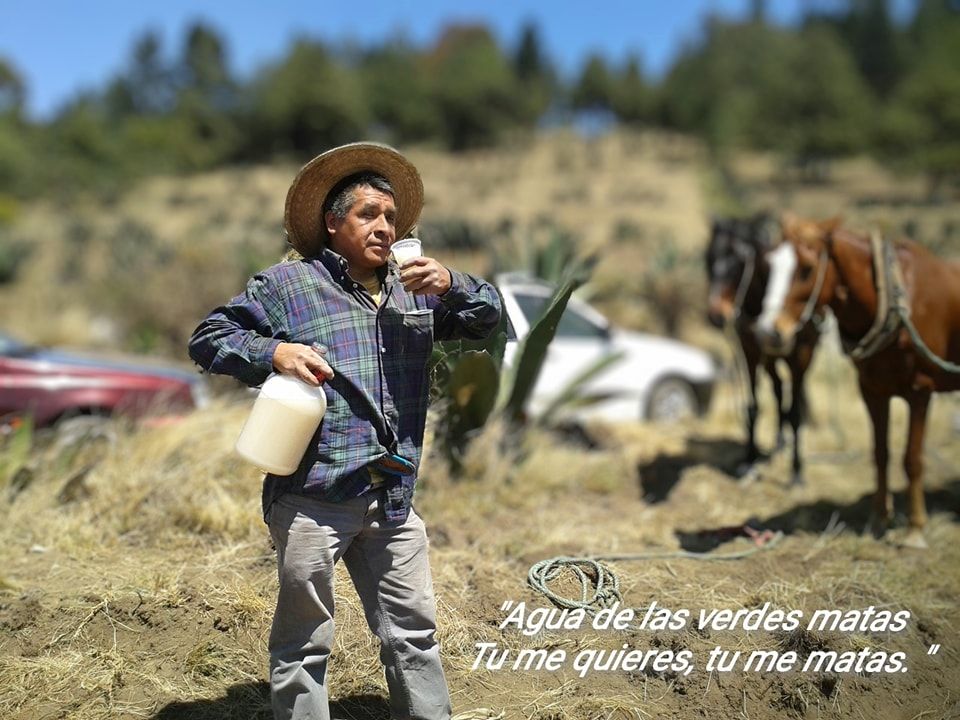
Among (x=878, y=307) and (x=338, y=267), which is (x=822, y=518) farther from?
(x=338, y=267)

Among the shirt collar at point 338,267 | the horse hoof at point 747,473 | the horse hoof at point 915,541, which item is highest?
the shirt collar at point 338,267

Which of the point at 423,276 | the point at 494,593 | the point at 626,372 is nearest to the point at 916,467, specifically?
the point at 494,593

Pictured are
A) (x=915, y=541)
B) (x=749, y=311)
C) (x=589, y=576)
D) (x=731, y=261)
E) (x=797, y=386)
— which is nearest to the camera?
(x=589, y=576)

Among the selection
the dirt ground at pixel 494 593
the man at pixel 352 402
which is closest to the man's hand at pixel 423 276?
the man at pixel 352 402

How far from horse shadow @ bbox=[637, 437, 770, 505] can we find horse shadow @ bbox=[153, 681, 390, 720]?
323cm

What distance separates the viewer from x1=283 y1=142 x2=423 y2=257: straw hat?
286 cm

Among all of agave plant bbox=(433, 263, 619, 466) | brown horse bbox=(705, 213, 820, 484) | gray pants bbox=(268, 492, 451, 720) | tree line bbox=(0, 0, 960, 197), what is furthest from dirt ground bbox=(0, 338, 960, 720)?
tree line bbox=(0, 0, 960, 197)

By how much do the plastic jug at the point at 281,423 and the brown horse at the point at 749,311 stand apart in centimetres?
421

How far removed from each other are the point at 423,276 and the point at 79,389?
4.76m

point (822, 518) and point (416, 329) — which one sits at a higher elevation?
point (416, 329)

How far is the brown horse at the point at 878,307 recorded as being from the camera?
195 inches

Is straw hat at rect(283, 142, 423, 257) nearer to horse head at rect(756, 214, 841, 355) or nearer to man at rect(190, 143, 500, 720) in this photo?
man at rect(190, 143, 500, 720)

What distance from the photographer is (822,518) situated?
5.70m

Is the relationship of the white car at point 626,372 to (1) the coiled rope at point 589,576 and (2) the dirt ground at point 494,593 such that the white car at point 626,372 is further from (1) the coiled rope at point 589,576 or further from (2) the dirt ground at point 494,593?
(1) the coiled rope at point 589,576
